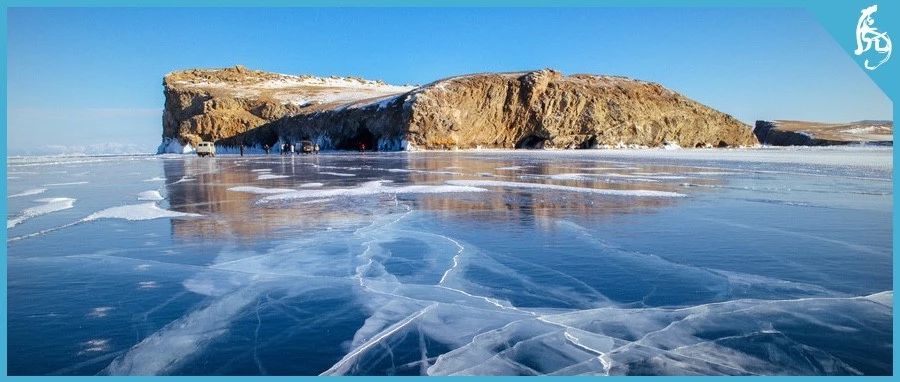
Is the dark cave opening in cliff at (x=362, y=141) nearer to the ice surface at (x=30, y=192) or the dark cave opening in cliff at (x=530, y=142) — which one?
the dark cave opening in cliff at (x=530, y=142)

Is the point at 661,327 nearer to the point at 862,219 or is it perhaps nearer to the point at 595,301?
the point at 595,301

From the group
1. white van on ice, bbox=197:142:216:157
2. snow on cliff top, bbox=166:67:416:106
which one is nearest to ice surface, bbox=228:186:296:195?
white van on ice, bbox=197:142:216:157

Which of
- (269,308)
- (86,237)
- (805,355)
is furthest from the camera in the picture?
(86,237)

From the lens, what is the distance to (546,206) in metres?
10.8

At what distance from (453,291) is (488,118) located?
5837 cm

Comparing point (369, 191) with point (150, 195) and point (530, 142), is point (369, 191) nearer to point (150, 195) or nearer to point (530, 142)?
point (150, 195)

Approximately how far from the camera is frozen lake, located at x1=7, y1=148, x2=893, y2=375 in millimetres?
3703

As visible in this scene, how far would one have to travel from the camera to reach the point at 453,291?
5.21 metres

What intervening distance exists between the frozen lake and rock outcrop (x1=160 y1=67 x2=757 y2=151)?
4795cm

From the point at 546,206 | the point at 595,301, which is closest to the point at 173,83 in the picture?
the point at 546,206

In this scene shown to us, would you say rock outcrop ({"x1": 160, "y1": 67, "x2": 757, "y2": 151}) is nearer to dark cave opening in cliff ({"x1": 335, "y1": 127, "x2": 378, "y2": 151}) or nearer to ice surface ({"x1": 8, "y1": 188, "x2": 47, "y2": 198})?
dark cave opening in cliff ({"x1": 335, "y1": 127, "x2": 378, "y2": 151})

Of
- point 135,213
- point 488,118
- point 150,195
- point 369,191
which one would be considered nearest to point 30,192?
point 150,195

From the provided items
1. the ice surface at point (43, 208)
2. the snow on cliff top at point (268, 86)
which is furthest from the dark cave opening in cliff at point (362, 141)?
the ice surface at point (43, 208)

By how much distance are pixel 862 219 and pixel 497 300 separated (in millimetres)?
7385
